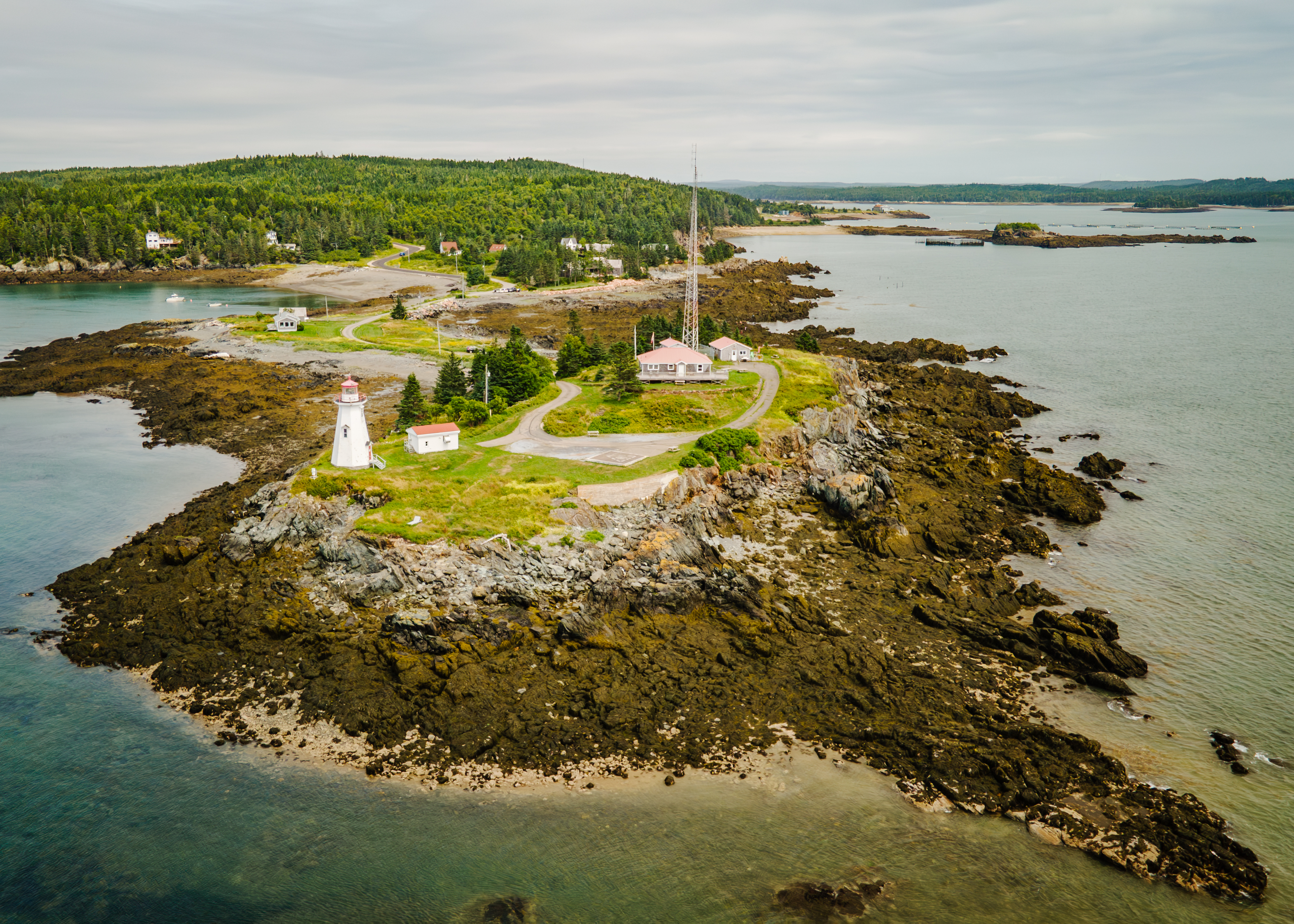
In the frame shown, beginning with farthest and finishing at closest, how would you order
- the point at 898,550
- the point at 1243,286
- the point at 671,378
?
1. the point at 1243,286
2. the point at 671,378
3. the point at 898,550

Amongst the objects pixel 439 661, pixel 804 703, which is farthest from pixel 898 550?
pixel 439 661

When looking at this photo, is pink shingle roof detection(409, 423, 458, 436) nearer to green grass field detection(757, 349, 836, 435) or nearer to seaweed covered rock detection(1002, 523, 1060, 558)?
green grass field detection(757, 349, 836, 435)

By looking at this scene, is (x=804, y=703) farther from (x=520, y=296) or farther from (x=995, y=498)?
(x=520, y=296)

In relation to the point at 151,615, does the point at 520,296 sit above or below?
above

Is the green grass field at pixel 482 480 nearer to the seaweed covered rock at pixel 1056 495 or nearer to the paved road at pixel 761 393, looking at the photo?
the paved road at pixel 761 393

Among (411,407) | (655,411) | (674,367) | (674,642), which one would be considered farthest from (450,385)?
(674,642)

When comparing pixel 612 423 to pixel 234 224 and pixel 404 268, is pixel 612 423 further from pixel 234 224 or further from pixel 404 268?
pixel 234 224
